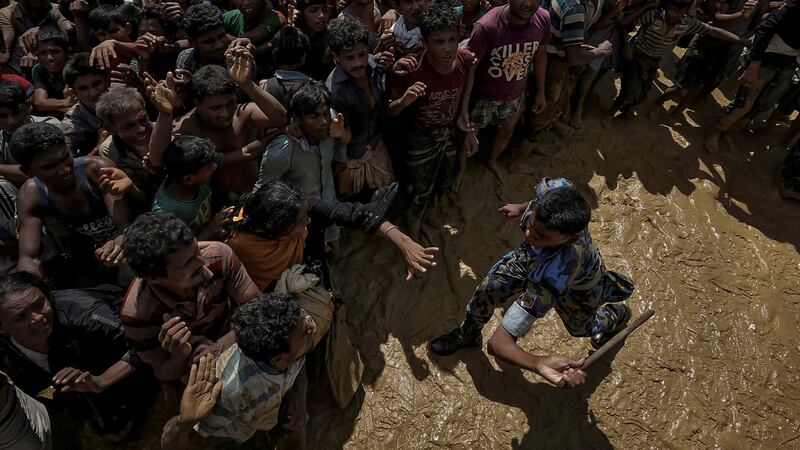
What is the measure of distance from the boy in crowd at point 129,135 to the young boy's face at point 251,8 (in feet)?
4.66

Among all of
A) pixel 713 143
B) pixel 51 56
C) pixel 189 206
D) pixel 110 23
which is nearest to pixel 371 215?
pixel 189 206

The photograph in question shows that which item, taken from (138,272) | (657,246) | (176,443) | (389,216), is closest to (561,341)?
(657,246)

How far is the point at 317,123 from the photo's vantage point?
3.01 meters

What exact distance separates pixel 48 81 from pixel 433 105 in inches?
132

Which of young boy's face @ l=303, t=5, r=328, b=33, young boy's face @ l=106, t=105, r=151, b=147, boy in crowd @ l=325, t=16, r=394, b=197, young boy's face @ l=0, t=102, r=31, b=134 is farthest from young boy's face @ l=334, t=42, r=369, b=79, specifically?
young boy's face @ l=0, t=102, r=31, b=134

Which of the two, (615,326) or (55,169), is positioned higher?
(55,169)

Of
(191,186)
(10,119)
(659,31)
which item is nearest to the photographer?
(191,186)

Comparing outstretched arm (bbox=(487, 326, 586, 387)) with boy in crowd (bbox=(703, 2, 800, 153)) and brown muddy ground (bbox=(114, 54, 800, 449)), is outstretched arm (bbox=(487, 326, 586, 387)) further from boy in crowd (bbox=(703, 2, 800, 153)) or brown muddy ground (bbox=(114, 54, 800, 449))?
boy in crowd (bbox=(703, 2, 800, 153))

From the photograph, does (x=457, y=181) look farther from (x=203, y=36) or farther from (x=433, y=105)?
(x=203, y=36)

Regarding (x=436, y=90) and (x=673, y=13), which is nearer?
(x=436, y=90)

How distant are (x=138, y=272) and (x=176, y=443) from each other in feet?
2.62

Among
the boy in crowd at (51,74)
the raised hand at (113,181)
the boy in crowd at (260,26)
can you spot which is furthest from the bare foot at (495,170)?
the boy in crowd at (51,74)

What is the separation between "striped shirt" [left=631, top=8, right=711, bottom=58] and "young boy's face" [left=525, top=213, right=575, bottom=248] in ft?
9.30

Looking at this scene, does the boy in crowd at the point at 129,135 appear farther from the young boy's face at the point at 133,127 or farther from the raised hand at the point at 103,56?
the raised hand at the point at 103,56
